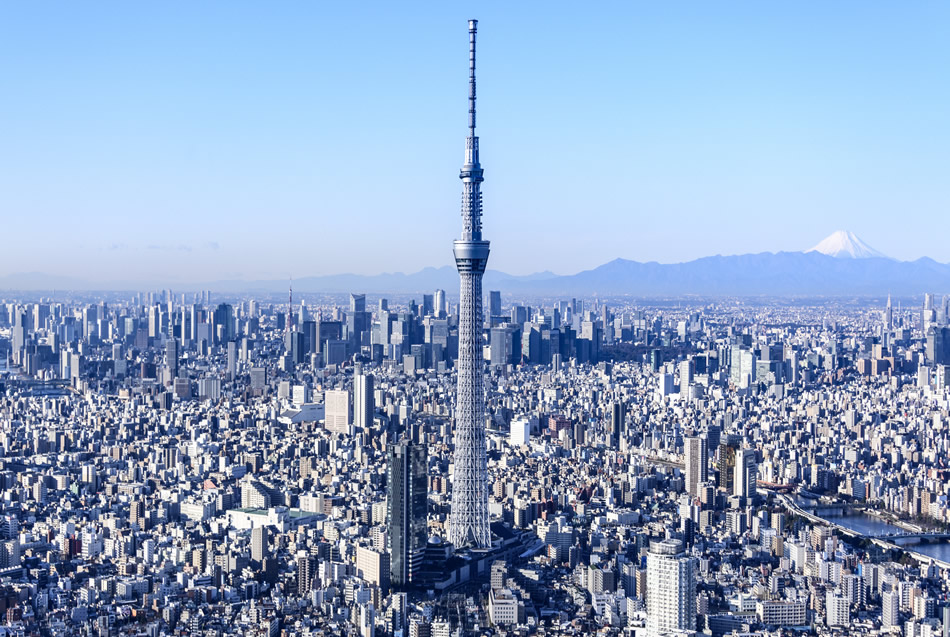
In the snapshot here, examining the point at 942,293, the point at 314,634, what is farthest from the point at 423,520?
the point at 942,293

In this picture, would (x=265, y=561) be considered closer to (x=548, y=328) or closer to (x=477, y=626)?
(x=477, y=626)

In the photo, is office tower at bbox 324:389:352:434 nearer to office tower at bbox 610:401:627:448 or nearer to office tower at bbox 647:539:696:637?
office tower at bbox 610:401:627:448

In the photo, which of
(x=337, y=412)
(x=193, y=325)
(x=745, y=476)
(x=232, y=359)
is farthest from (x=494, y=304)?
(x=745, y=476)

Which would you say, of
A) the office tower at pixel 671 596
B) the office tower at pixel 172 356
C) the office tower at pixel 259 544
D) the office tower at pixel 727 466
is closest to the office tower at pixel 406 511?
the office tower at pixel 259 544

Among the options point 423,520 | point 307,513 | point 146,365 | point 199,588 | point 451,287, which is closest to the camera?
point 199,588

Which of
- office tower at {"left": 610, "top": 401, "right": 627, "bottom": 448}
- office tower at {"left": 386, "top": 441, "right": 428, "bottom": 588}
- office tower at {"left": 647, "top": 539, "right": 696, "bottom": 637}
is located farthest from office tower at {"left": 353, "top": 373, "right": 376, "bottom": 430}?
office tower at {"left": 647, "top": 539, "right": 696, "bottom": 637}

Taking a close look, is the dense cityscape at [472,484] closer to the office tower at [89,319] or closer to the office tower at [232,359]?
the office tower at [232,359]
